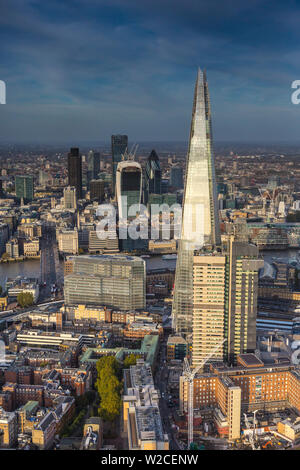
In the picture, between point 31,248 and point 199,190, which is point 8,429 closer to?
point 199,190

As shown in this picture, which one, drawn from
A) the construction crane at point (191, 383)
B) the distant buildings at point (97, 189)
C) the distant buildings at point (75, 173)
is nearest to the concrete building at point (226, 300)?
the construction crane at point (191, 383)

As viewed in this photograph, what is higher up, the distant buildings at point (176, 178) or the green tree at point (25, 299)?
the distant buildings at point (176, 178)

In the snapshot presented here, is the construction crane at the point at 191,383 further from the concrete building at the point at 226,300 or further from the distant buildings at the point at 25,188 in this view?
the distant buildings at the point at 25,188

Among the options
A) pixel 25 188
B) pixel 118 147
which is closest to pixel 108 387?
pixel 118 147

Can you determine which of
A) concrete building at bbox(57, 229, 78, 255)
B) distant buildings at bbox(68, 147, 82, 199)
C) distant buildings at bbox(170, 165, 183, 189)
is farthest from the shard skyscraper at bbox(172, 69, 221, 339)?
distant buildings at bbox(68, 147, 82, 199)

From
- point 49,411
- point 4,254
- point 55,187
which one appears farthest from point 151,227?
point 49,411

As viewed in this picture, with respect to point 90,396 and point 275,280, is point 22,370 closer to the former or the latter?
point 90,396
